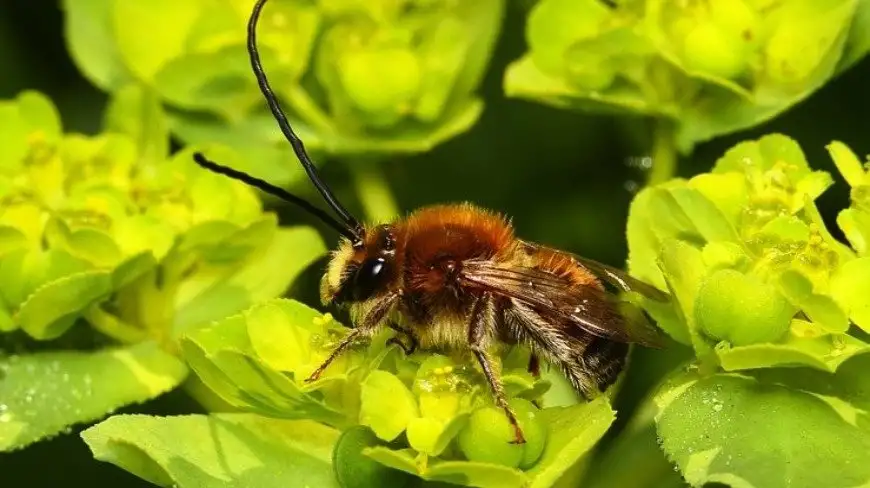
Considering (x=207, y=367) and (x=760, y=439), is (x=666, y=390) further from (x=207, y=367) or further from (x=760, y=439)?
(x=207, y=367)

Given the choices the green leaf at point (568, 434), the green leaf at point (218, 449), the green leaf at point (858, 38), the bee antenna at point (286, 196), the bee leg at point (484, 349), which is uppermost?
the green leaf at point (858, 38)

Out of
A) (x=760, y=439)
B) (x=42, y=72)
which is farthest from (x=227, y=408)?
(x=42, y=72)

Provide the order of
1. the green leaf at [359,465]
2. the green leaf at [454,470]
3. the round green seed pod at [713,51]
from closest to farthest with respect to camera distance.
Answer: the green leaf at [454,470], the green leaf at [359,465], the round green seed pod at [713,51]

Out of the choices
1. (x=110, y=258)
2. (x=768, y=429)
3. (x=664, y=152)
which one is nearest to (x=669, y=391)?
(x=768, y=429)

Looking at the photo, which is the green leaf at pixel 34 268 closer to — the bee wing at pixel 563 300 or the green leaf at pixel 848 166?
the bee wing at pixel 563 300

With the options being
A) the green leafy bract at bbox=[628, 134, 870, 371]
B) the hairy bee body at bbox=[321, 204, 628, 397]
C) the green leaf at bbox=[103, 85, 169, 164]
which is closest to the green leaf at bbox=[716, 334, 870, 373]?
the green leafy bract at bbox=[628, 134, 870, 371]

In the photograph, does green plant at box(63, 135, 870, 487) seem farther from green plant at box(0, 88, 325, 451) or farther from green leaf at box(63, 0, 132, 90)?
green leaf at box(63, 0, 132, 90)

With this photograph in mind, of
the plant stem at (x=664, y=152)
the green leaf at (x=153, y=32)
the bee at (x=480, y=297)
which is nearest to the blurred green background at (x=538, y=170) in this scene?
the plant stem at (x=664, y=152)
